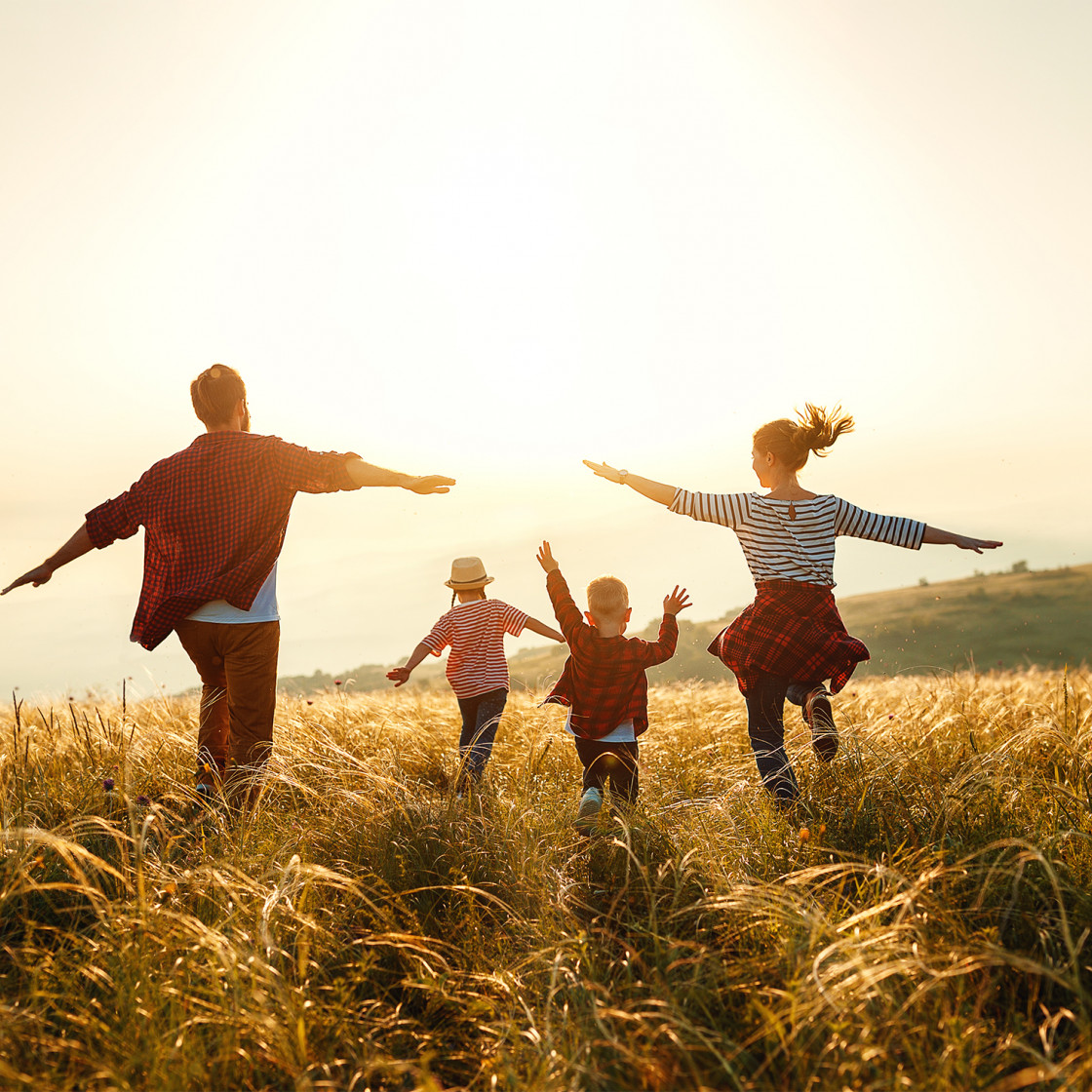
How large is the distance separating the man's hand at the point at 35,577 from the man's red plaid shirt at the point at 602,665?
299 cm

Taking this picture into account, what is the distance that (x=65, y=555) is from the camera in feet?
16.0

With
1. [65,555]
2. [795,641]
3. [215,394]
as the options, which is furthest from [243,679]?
[795,641]

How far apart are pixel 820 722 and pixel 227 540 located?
3.45m

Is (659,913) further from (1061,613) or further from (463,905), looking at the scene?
(1061,613)

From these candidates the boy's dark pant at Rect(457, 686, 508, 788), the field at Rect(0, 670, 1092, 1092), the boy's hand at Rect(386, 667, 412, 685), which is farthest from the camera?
the boy's dark pant at Rect(457, 686, 508, 788)

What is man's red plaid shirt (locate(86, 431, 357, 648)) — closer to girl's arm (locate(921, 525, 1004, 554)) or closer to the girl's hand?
the girl's hand

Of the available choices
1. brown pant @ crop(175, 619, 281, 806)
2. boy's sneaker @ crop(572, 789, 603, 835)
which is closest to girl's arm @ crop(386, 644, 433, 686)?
brown pant @ crop(175, 619, 281, 806)

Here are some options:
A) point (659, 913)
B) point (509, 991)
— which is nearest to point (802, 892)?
point (659, 913)

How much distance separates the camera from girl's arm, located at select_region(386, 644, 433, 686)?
5.37 metres

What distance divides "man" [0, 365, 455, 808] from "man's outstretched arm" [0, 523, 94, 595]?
2 centimetres

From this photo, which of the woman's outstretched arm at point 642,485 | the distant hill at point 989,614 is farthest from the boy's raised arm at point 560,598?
the distant hill at point 989,614

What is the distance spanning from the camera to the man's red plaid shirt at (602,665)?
4.77 metres

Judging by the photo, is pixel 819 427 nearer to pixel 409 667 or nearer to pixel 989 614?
pixel 409 667

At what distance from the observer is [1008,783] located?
3.95 m
